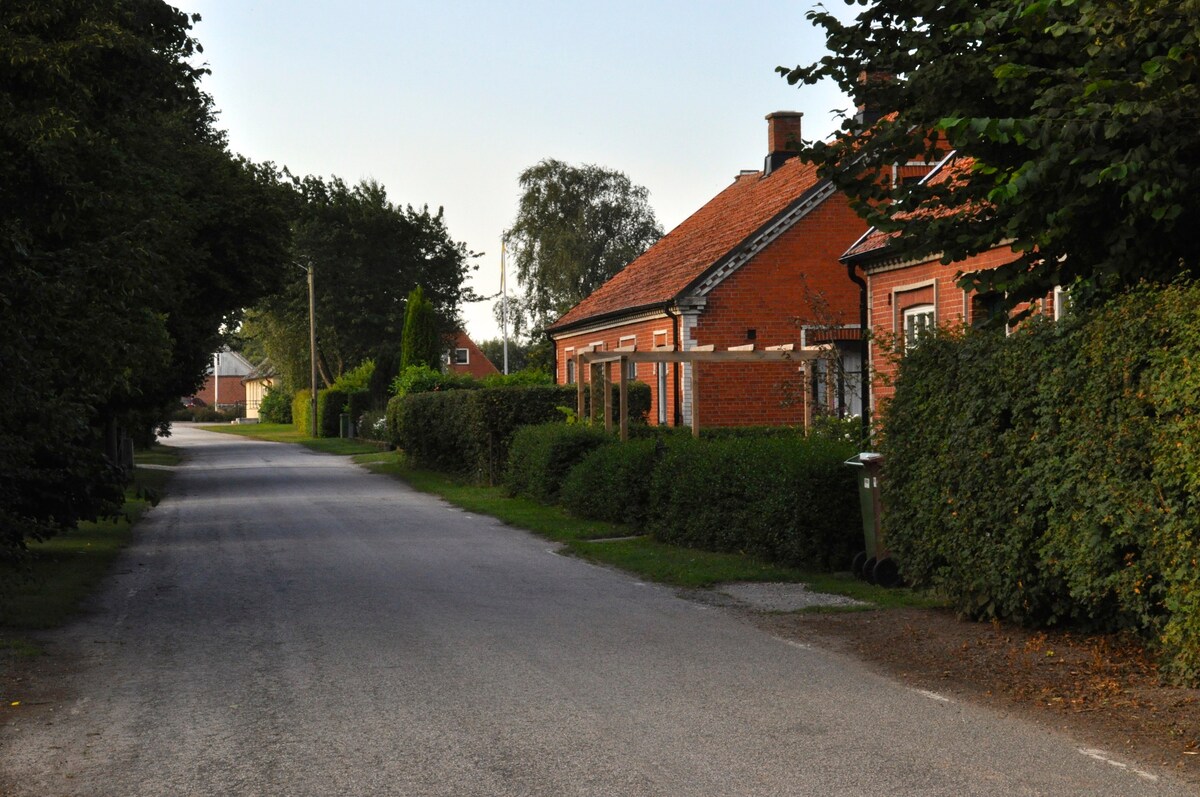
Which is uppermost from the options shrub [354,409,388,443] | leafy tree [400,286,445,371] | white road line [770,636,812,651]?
leafy tree [400,286,445,371]

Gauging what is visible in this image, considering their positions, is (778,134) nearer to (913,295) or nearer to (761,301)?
(761,301)

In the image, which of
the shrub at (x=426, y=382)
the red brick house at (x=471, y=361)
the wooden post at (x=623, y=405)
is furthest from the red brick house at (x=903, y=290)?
the red brick house at (x=471, y=361)

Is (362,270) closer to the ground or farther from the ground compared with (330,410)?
farther from the ground

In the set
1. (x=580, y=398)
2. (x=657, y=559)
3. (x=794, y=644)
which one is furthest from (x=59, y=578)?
(x=580, y=398)

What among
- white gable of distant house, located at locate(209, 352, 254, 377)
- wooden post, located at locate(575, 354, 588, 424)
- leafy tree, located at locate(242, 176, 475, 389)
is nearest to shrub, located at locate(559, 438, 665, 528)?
wooden post, located at locate(575, 354, 588, 424)

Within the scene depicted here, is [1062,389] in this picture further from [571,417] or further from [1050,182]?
[571,417]

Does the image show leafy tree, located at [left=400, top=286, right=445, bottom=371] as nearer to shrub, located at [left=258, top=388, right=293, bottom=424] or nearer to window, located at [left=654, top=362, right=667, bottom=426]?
window, located at [left=654, top=362, right=667, bottom=426]

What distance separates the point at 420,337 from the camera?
59.3 metres

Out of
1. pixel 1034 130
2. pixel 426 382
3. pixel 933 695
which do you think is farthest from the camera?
pixel 426 382

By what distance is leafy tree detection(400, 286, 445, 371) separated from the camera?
58969 mm

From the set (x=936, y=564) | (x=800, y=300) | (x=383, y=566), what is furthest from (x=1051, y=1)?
(x=800, y=300)

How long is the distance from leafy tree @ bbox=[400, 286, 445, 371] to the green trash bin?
45884 mm

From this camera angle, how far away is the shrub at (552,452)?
23422 mm

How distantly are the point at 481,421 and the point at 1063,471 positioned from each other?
2106 cm
